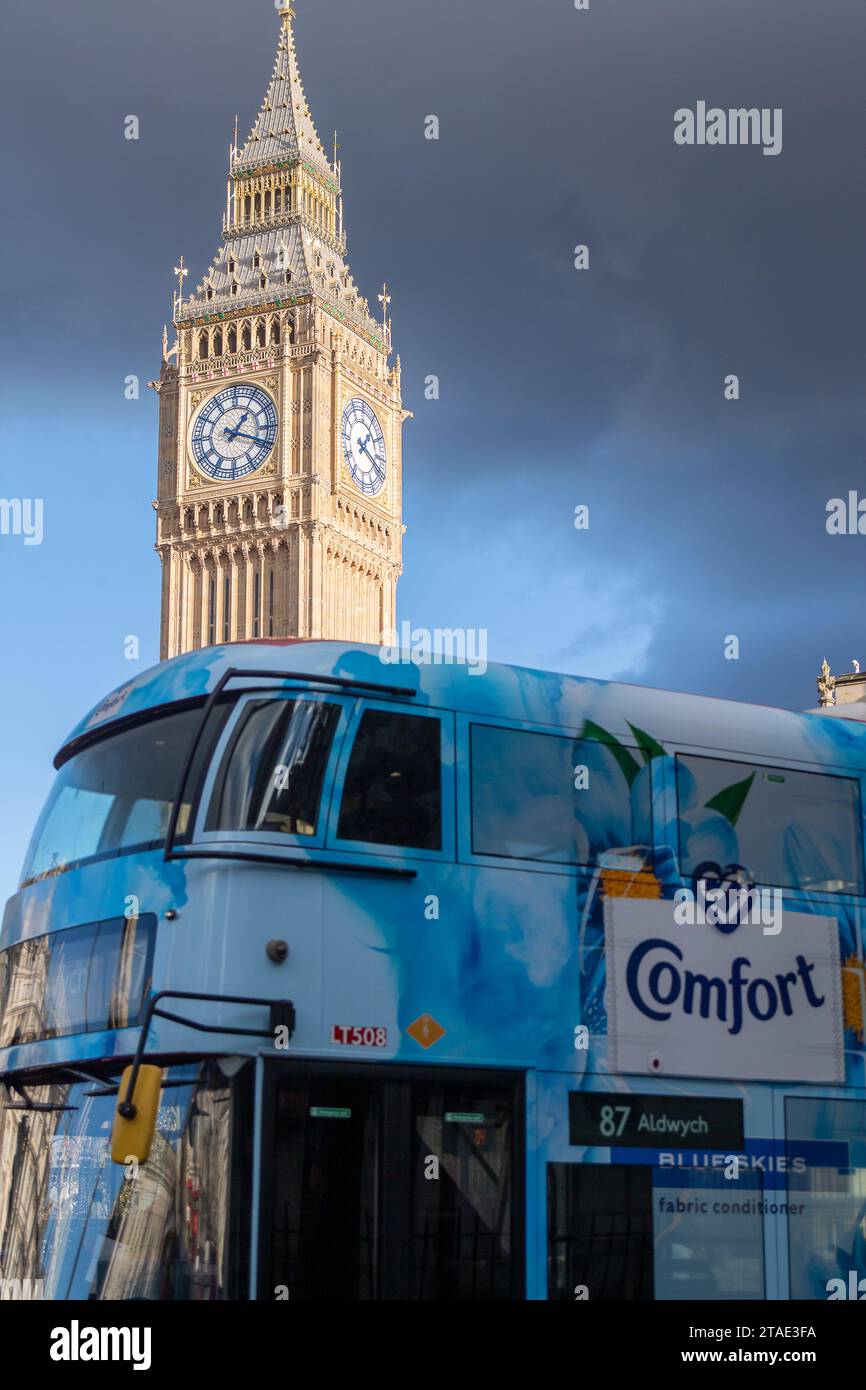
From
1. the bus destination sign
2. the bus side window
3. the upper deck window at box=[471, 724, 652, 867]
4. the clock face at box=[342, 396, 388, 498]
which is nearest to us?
the bus side window

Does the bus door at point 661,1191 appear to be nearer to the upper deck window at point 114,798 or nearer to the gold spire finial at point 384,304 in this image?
the upper deck window at point 114,798

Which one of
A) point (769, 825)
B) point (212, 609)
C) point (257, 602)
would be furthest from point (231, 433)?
point (769, 825)

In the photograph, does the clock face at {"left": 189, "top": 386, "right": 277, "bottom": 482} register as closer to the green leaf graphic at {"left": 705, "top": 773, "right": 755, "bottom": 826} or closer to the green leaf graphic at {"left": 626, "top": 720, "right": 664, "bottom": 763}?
the green leaf graphic at {"left": 705, "top": 773, "right": 755, "bottom": 826}

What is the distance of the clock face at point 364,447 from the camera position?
223 ft

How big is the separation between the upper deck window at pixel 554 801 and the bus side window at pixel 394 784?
26 cm

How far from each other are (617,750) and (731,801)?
0.81 metres

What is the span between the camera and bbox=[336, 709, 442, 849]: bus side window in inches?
362

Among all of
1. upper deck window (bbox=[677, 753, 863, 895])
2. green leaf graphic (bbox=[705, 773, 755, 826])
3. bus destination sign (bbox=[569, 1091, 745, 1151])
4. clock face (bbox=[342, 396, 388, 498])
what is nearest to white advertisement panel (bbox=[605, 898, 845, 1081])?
bus destination sign (bbox=[569, 1091, 745, 1151])

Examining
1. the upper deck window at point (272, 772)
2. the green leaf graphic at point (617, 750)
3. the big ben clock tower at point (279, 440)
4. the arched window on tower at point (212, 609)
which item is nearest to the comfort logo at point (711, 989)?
the green leaf graphic at point (617, 750)

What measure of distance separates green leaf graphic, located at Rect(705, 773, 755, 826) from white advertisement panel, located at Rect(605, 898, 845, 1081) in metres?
0.66

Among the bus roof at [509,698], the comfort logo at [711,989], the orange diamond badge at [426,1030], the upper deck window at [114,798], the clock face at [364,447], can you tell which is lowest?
the orange diamond badge at [426,1030]

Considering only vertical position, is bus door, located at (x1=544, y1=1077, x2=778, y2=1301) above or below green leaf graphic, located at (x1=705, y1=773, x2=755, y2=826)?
below

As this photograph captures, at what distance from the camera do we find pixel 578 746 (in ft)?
33.1
